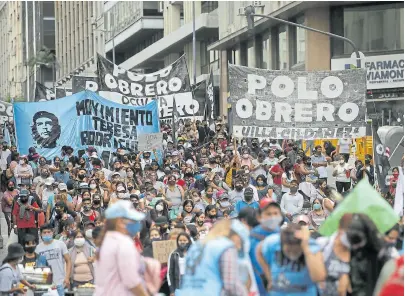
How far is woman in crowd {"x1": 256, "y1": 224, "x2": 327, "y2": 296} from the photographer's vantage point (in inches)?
367

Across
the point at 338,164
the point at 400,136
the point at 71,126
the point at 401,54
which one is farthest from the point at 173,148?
the point at 401,54

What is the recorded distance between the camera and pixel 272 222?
10.6 meters

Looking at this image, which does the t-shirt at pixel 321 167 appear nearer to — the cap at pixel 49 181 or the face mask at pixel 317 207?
the cap at pixel 49 181

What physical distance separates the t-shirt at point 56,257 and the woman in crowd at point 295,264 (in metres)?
6.07

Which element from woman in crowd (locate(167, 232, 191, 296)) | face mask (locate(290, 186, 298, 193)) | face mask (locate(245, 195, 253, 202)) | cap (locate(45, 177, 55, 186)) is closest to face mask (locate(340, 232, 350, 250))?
woman in crowd (locate(167, 232, 191, 296))

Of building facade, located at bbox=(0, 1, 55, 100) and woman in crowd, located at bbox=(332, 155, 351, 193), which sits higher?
building facade, located at bbox=(0, 1, 55, 100)

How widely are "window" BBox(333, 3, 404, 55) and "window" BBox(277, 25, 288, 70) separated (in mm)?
4572

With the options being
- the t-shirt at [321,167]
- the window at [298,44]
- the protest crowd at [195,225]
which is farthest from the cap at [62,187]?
the window at [298,44]

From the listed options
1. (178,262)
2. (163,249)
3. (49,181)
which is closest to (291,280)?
(178,262)

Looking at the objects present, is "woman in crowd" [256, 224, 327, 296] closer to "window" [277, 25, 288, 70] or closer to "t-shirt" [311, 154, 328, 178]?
"t-shirt" [311, 154, 328, 178]

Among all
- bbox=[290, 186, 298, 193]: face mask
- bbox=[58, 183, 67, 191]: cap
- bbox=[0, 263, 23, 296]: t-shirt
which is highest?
bbox=[58, 183, 67, 191]: cap

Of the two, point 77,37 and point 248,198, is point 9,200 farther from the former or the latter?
point 77,37

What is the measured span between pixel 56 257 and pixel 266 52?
37735 mm

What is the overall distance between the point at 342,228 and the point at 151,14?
74253 millimetres
